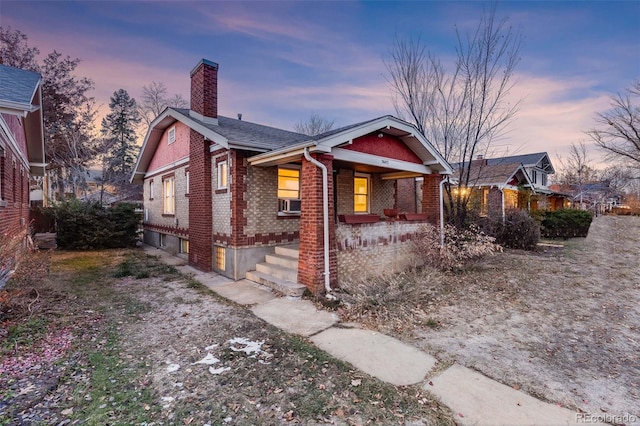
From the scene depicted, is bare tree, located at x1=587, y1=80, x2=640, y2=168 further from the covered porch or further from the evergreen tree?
the evergreen tree

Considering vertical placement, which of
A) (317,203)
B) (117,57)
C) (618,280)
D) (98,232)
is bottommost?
(618,280)

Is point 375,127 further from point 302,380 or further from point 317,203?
point 302,380

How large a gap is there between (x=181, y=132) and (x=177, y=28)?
3865 millimetres

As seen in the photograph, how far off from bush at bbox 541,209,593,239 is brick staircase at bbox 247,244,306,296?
611 inches

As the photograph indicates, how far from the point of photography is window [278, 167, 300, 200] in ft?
29.5

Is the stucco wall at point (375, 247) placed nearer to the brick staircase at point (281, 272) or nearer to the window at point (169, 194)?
the brick staircase at point (281, 272)

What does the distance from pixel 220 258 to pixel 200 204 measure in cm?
192

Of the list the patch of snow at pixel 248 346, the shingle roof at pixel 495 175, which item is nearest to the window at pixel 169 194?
the patch of snow at pixel 248 346

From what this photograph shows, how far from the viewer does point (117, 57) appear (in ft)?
41.1

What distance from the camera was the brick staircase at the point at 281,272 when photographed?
21.6ft

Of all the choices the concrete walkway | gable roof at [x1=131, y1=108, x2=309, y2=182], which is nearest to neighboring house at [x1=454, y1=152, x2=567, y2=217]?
gable roof at [x1=131, y1=108, x2=309, y2=182]

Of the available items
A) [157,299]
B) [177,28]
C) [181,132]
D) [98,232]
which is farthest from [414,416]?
[98,232]

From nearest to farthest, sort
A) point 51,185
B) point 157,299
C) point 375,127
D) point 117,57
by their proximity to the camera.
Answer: point 157,299 < point 375,127 < point 117,57 < point 51,185

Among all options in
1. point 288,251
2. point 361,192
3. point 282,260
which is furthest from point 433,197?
point 282,260
